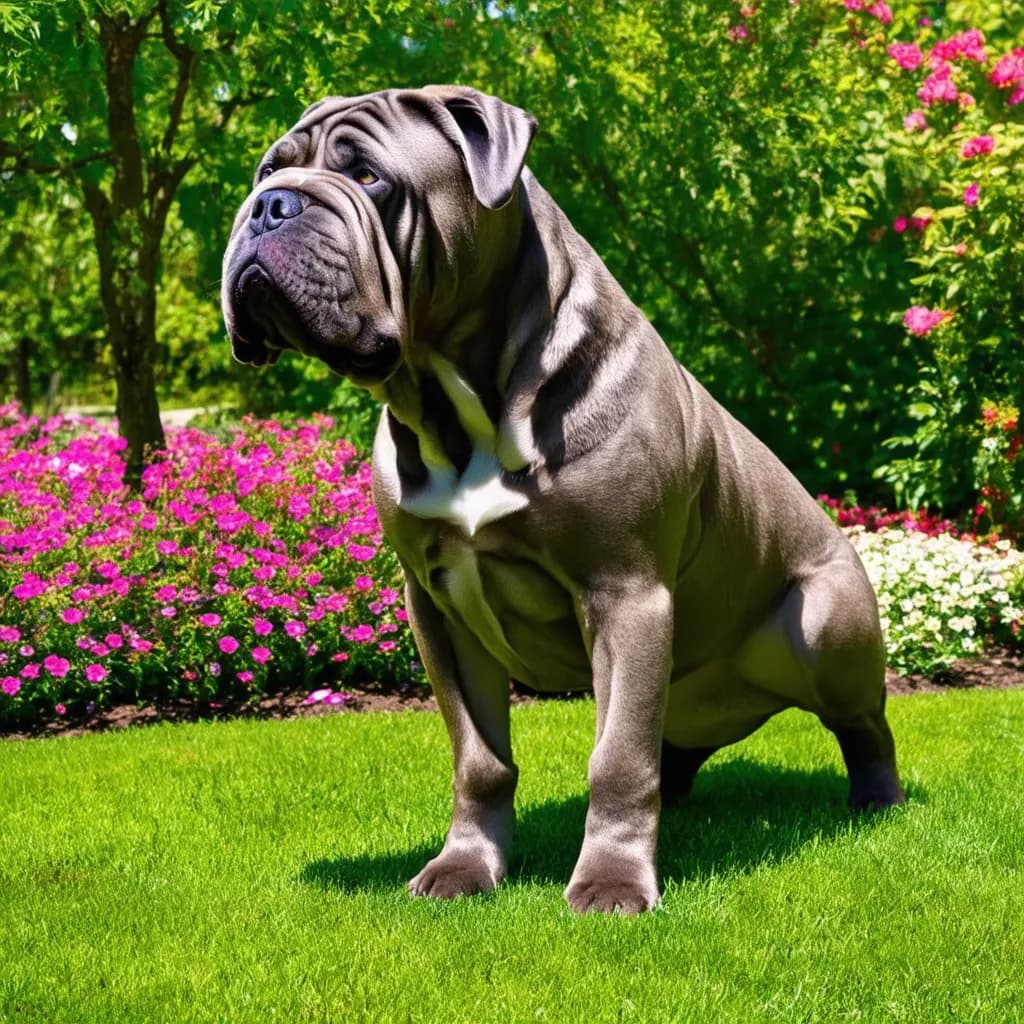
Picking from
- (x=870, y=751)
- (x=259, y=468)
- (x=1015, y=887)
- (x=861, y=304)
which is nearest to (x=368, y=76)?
(x=259, y=468)

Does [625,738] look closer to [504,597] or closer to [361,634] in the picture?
[504,597]

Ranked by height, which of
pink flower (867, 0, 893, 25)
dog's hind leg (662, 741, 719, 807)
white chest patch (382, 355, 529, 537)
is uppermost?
pink flower (867, 0, 893, 25)

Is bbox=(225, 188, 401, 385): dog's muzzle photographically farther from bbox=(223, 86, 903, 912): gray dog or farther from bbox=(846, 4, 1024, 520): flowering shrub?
bbox=(846, 4, 1024, 520): flowering shrub

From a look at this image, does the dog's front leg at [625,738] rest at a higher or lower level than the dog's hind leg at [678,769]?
higher

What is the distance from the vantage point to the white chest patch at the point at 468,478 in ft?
11.0

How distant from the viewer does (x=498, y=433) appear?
3.38 m

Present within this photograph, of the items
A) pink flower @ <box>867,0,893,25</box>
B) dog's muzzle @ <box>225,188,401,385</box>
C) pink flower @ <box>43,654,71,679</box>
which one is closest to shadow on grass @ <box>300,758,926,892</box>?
dog's muzzle @ <box>225,188,401,385</box>

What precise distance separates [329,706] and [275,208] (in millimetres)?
3904

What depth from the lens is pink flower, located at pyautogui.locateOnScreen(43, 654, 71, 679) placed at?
614 cm

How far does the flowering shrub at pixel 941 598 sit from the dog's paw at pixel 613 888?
12.5 ft

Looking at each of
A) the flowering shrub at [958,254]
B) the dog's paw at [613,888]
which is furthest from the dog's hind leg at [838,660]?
the flowering shrub at [958,254]

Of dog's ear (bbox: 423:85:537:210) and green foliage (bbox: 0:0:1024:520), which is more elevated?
dog's ear (bbox: 423:85:537:210)

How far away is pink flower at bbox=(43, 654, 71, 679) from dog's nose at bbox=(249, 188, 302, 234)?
3.60m

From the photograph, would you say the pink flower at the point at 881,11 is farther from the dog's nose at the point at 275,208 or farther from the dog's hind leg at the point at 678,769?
the dog's nose at the point at 275,208
